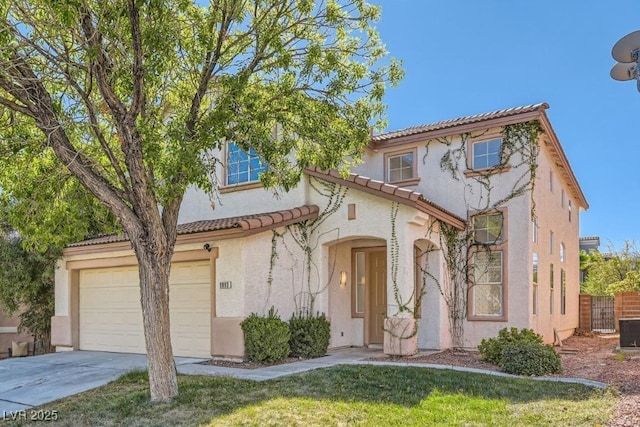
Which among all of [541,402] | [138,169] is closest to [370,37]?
[138,169]

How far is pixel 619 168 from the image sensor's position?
2489 centimetres

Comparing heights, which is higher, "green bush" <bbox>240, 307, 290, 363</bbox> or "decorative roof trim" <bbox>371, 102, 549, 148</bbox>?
"decorative roof trim" <bbox>371, 102, 549, 148</bbox>

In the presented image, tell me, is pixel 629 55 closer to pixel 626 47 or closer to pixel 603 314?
pixel 626 47

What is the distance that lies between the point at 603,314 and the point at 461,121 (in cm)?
1338

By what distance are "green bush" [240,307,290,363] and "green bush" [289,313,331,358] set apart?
0.50 metres

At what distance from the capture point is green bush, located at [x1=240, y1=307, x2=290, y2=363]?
37.4ft

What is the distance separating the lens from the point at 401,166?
1556 cm

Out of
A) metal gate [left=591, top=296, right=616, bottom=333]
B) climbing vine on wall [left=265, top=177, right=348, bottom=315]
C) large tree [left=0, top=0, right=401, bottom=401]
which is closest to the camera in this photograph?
large tree [left=0, top=0, right=401, bottom=401]

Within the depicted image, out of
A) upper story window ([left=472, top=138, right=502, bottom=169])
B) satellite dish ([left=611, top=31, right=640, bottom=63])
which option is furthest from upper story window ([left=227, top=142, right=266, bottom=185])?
satellite dish ([left=611, top=31, right=640, bottom=63])

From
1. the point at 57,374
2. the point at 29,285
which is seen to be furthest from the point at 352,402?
the point at 29,285

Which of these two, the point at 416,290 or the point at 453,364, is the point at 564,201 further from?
the point at 453,364

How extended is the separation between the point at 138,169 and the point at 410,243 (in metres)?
6.58

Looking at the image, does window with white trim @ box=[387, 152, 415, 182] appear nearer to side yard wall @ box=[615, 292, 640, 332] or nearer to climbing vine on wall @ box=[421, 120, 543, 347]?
climbing vine on wall @ box=[421, 120, 543, 347]

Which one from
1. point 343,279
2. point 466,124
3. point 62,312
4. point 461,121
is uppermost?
point 461,121
